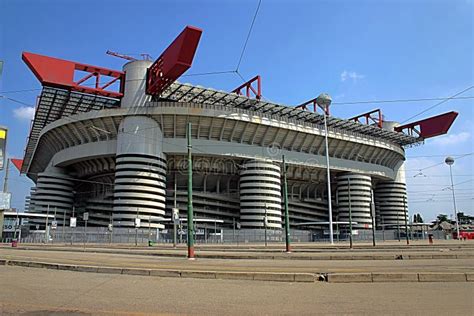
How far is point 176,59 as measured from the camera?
1854 inches

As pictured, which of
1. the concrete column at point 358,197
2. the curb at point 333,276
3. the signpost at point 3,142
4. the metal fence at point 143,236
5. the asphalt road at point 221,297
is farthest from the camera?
the concrete column at point 358,197

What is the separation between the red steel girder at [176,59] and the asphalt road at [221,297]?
3857 centimetres

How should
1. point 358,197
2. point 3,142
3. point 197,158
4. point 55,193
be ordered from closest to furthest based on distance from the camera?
point 3,142 < point 197,158 < point 55,193 < point 358,197

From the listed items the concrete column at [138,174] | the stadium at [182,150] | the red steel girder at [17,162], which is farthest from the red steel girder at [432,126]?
the red steel girder at [17,162]

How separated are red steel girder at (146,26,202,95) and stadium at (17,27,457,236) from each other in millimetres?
123

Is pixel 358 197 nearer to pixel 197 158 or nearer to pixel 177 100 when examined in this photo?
pixel 197 158

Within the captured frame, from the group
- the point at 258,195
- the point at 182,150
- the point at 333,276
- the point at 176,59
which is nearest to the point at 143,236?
the point at 182,150

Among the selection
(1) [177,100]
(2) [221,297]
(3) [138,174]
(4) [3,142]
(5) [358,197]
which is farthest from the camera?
(5) [358,197]

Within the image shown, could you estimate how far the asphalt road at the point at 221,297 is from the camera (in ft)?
22.3

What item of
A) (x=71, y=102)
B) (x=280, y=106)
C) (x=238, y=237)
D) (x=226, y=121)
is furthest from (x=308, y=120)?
(x=71, y=102)

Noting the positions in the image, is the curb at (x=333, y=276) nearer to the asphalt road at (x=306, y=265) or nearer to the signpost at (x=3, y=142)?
the asphalt road at (x=306, y=265)

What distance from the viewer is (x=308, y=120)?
71.9 metres

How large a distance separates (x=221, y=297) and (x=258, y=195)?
57405mm

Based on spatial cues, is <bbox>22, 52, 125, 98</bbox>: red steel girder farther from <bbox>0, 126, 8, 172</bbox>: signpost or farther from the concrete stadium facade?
<bbox>0, 126, 8, 172</bbox>: signpost
